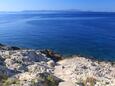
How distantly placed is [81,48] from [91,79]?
4018 cm

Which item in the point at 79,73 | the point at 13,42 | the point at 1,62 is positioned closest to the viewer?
the point at 79,73

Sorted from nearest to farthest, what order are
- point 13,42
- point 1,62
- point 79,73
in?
point 79,73
point 1,62
point 13,42

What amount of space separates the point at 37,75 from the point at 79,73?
5.26m

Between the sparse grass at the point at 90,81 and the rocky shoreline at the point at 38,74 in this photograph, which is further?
the sparse grass at the point at 90,81

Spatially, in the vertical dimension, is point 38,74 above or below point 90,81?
above

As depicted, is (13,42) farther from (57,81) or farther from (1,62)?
(57,81)

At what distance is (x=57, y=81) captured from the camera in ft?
67.9

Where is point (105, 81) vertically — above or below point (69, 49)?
above

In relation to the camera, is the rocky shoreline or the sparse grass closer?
→ the rocky shoreline

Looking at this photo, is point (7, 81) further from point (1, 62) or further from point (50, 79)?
point (1, 62)

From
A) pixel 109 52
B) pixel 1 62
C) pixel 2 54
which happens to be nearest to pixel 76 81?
pixel 1 62

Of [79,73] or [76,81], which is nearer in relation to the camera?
[76,81]

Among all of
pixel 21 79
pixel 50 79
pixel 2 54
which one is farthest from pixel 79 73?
pixel 2 54

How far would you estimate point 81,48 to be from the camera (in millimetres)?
60375
